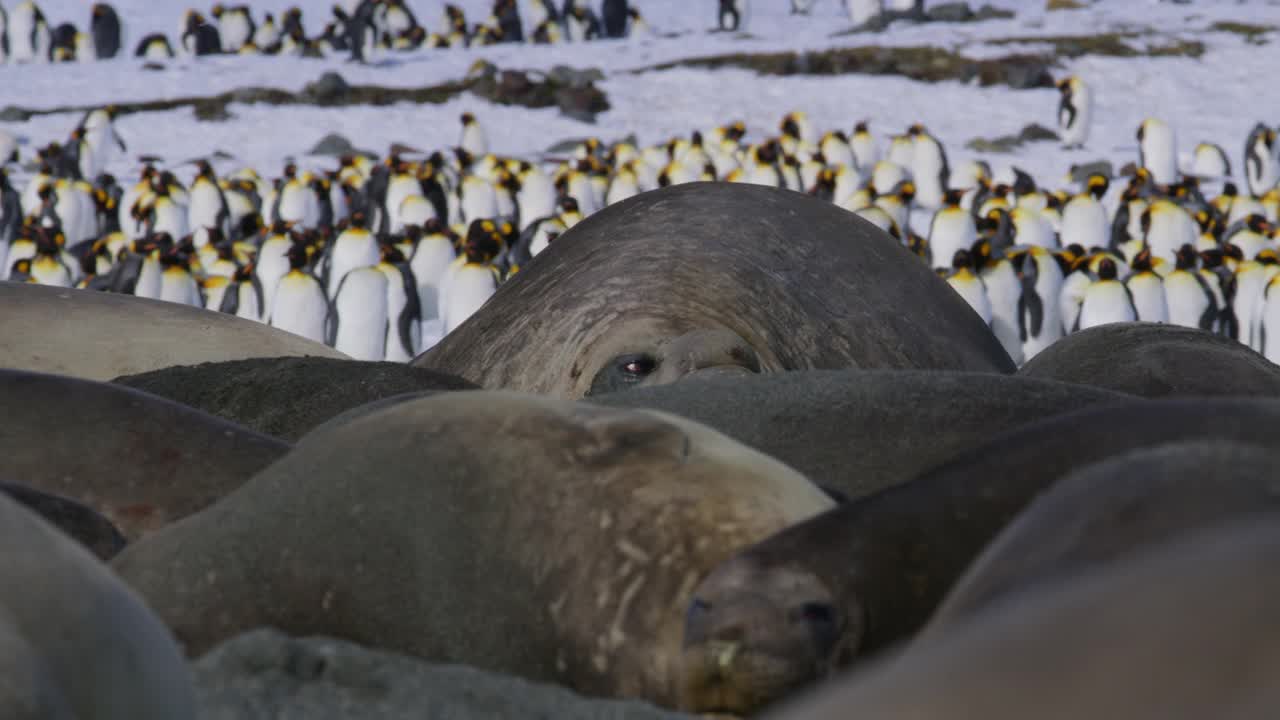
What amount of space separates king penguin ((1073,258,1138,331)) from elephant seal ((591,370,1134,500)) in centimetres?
1007

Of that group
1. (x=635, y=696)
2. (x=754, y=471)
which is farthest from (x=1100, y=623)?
(x=754, y=471)

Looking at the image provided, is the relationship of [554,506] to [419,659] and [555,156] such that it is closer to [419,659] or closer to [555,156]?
[419,659]

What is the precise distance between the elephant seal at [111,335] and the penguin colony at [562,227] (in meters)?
4.14

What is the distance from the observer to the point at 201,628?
8.12 feet

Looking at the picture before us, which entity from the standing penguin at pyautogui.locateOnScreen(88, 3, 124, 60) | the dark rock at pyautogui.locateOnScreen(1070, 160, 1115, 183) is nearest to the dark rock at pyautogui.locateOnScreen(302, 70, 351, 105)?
the dark rock at pyautogui.locateOnScreen(1070, 160, 1115, 183)

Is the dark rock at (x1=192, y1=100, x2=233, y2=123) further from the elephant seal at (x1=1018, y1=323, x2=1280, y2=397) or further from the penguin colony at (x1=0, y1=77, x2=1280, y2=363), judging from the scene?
the elephant seal at (x1=1018, y1=323, x2=1280, y2=397)

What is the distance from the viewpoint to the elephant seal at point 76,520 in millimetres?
2670

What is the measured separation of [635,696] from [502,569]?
28 cm

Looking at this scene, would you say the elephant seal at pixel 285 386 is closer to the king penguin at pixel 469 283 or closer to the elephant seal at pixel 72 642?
the elephant seal at pixel 72 642

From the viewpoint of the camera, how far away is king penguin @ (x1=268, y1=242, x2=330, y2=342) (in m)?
13.8

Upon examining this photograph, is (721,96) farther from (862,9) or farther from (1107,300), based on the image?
(1107,300)

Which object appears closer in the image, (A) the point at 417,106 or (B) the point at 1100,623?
(B) the point at 1100,623

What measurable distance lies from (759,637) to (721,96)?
100 feet

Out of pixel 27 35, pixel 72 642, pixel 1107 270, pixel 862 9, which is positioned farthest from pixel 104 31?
pixel 72 642
